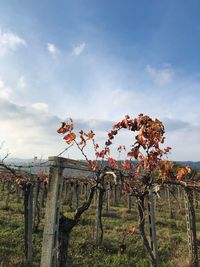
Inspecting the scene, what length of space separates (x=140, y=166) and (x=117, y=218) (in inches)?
492

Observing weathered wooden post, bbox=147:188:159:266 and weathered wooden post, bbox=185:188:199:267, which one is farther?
weathered wooden post, bbox=185:188:199:267

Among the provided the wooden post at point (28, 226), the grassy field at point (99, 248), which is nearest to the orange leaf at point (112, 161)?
the wooden post at point (28, 226)

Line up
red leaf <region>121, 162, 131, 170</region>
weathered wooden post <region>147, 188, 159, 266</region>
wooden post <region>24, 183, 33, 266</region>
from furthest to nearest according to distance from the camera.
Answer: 1. wooden post <region>24, 183, 33, 266</region>
2. weathered wooden post <region>147, 188, 159, 266</region>
3. red leaf <region>121, 162, 131, 170</region>

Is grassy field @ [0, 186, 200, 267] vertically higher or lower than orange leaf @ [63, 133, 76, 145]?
lower

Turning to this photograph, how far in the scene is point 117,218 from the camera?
17688mm

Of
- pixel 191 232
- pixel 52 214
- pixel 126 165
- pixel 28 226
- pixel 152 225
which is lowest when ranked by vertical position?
pixel 191 232

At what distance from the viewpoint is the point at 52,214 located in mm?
4621

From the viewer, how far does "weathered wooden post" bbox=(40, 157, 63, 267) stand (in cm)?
453

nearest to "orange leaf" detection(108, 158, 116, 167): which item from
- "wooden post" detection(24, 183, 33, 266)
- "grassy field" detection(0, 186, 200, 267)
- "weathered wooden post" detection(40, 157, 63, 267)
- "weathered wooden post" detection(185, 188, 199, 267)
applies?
"weathered wooden post" detection(40, 157, 63, 267)

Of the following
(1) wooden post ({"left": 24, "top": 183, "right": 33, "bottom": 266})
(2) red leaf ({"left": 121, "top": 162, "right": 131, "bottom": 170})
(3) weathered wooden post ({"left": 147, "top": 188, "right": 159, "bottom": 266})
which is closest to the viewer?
(2) red leaf ({"left": 121, "top": 162, "right": 131, "bottom": 170})

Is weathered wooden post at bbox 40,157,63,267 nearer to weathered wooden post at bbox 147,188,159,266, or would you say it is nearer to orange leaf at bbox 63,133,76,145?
orange leaf at bbox 63,133,76,145

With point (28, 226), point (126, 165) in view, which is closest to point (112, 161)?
point (126, 165)

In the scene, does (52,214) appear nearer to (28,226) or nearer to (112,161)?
(112,161)

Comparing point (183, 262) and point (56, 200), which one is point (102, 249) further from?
point (56, 200)
